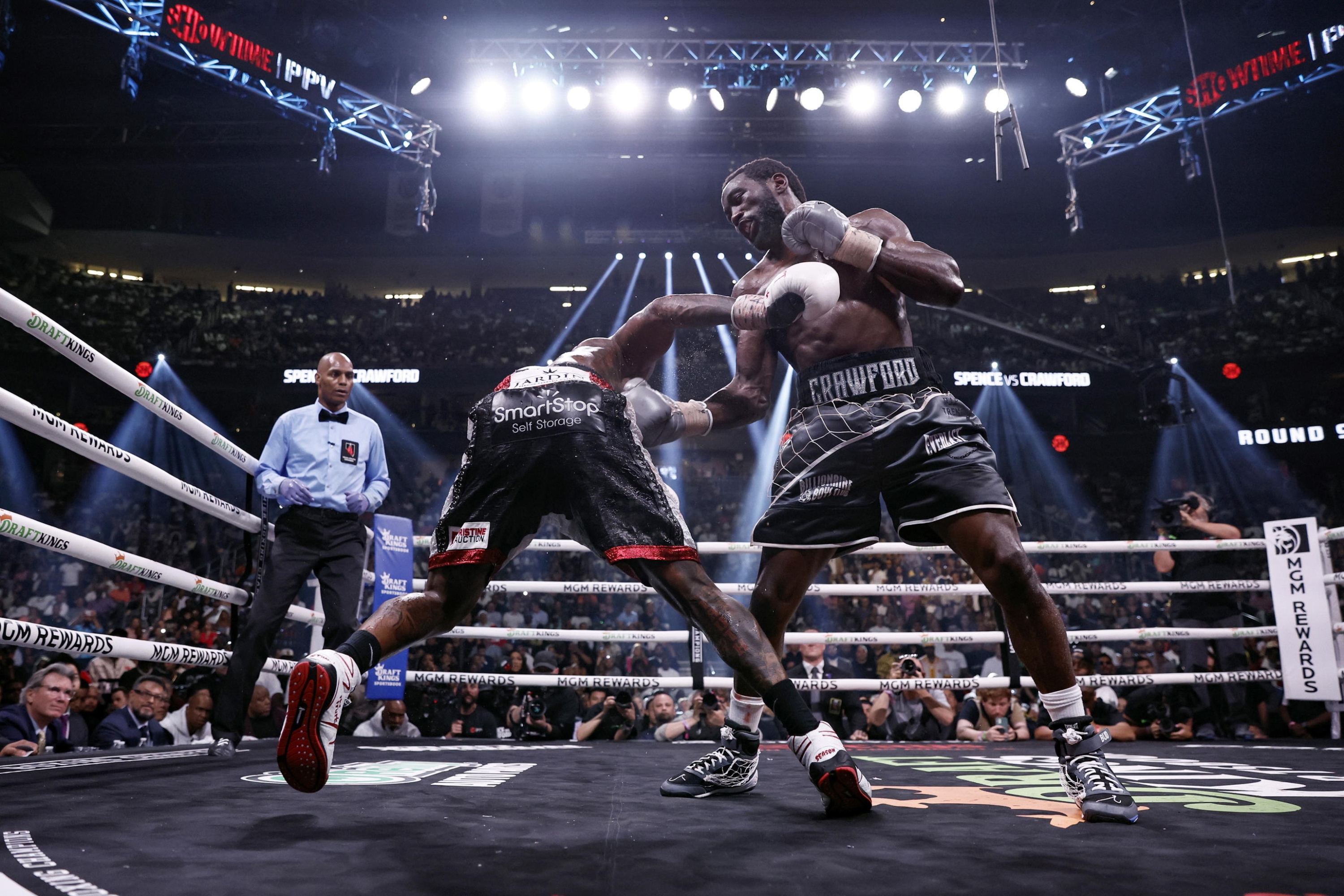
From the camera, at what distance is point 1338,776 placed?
2.09 m

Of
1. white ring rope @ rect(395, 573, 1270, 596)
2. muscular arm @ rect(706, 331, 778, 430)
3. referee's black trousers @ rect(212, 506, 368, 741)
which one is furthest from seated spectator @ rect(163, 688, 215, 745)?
muscular arm @ rect(706, 331, 778, 430)

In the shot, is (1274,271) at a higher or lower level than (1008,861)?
higher

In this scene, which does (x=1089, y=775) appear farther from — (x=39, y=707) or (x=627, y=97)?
(x=627, y=97)

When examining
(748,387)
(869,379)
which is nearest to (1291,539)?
(869,379)

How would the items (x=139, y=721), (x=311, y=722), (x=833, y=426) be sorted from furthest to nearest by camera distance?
(x=139, y=721)
(x=833, y=426)
(x=311, y=722)

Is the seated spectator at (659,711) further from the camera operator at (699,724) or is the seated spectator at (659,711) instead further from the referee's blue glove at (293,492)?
the referee's blue glove at (293,492)

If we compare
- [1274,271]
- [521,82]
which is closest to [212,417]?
[521,82]

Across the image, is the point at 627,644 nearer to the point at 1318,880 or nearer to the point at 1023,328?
the point at 1318,880

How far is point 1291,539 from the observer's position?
3529 mm

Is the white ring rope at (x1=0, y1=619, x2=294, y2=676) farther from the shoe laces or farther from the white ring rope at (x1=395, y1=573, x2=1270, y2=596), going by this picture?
the shoe laces

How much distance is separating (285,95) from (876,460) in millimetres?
9607

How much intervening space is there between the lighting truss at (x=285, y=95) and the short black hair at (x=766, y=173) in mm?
8066

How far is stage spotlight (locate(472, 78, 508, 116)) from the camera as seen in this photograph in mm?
9875

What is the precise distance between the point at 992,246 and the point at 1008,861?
17047mm
